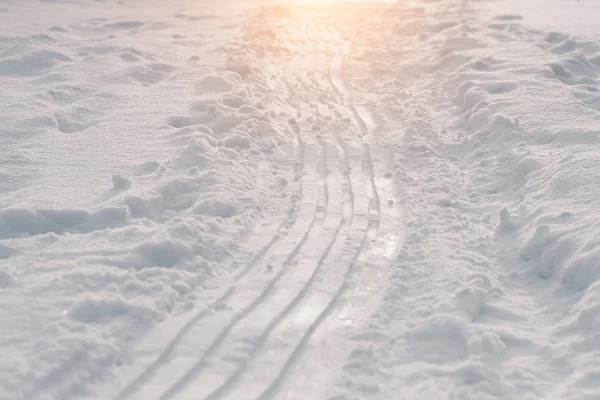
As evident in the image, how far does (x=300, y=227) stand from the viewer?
470cm

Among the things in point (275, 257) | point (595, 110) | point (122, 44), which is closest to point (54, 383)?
point (275, 257)

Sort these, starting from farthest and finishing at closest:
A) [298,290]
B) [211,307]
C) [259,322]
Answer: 1. [298,290]
2. [211,307]
3. [259,322]

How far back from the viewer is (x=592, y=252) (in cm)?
396

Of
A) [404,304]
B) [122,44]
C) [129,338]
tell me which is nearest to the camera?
[129,338]

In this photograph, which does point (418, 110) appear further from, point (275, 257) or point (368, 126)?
point (275, 257)

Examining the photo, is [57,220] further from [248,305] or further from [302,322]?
[302,322]

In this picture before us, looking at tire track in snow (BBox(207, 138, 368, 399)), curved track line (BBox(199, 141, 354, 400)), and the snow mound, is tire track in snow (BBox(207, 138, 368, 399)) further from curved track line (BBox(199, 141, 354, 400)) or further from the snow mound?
the snow mound

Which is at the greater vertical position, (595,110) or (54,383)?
(595,110)

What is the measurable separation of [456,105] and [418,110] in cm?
54

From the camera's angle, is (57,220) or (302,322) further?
(57,220)

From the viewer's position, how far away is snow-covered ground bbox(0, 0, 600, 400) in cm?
325

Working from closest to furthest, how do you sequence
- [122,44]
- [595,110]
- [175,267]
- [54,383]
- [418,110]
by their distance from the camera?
[54,383] → [175,267] → [595,110] → [418,110] → [122,44]

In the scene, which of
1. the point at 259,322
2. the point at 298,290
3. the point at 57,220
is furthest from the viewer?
the point at 57,220

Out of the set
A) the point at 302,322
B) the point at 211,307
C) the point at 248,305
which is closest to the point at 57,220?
the point at 211,307
